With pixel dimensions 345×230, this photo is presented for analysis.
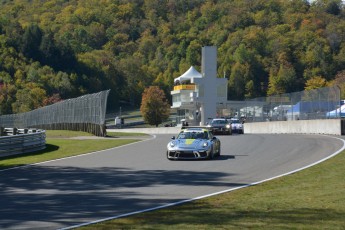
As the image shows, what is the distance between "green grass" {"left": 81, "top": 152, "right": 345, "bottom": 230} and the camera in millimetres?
11289

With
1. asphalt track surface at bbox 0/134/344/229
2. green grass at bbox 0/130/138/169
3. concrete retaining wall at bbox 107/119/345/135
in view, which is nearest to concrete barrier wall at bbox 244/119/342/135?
concrete retaining wall at bbox 107/119/345/135

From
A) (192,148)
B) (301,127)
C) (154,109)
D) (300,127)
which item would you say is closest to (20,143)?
(192,148)

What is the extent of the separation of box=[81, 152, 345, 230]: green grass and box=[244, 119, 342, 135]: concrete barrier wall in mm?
26423

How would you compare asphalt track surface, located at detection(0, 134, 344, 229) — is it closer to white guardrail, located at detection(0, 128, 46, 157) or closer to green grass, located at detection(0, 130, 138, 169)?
green grass, located at detection(0, 130, 138, 169)

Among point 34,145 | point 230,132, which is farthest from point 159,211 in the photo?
point 230,132

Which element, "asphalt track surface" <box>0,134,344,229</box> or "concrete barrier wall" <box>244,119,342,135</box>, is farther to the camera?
"concrete barrier wall" <box>244,119,342,135</box>

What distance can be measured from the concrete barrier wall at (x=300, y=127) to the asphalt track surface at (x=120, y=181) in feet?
44.2

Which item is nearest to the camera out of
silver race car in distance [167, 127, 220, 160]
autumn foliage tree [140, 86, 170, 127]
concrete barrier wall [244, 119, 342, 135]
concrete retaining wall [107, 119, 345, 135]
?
silver race car in distance [167, 127, 220, 160]

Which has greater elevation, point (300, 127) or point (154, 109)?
point (154, 109)

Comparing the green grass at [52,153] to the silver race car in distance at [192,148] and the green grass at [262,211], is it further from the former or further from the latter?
the green grass at [262,211]

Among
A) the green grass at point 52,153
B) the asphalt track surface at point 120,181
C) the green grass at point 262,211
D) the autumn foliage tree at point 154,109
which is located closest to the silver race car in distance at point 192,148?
the asphalt track surface at point 120,181

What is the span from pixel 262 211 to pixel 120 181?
6573 millimetres

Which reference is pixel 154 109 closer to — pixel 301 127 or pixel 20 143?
pixel 301 127

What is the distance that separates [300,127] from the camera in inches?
1964
